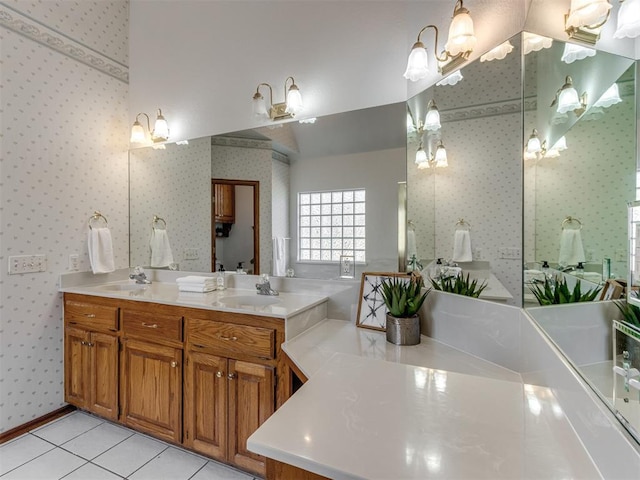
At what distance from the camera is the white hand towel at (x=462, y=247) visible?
4.46 ft

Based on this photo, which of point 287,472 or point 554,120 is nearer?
point 287,472

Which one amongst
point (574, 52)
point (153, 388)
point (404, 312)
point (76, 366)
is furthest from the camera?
point (76, 366)

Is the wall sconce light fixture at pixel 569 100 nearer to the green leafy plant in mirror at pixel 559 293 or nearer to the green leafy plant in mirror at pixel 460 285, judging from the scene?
the green leafy plant in mirror at pixel 559 293

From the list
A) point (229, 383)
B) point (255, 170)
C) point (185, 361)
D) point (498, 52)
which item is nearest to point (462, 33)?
point (498, 52)

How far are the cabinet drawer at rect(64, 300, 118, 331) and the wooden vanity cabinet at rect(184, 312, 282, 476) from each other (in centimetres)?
67

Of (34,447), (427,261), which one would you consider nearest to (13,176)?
(34,447)

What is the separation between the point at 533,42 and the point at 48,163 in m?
2.93

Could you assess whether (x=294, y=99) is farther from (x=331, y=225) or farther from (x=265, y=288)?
(x=265, y=288)

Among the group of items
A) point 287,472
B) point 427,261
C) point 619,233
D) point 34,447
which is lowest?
point 34,447

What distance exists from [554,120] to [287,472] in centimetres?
138

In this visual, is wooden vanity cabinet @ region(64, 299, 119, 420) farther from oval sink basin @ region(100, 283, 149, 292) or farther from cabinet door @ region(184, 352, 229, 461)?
cabinet door @ region(184, 352, 229, 461)

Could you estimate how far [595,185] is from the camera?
2.74 feet

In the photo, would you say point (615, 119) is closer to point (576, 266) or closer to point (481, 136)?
point (576, 266)

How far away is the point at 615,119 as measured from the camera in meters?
0.81
